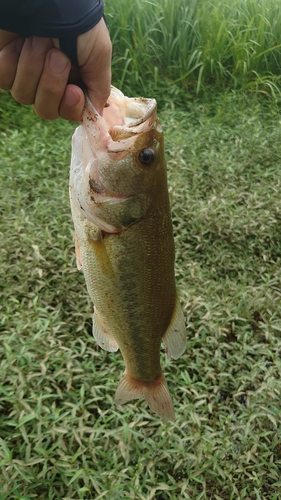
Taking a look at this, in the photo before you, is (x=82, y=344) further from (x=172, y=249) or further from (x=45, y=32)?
(x=45, y=32)

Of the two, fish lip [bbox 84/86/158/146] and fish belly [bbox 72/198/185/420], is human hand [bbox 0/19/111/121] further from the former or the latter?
fish belly [bbox 72/198/185/420]

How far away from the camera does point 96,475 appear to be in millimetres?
2227

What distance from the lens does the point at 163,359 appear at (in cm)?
294

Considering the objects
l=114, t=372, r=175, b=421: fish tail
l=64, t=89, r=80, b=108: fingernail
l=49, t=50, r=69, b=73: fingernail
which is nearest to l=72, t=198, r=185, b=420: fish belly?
l=114, t=372, r=175, b=421: fish tail

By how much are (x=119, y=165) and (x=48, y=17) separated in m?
0.49

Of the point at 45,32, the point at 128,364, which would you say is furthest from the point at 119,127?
the point at 128,364

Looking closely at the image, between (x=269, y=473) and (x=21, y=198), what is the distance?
8.84ft

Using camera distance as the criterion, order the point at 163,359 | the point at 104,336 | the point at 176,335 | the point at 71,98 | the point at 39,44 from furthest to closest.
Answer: the point at 163,359
the point at 104,336
the point at 176,335
the point at 71,98
the point at 39,44

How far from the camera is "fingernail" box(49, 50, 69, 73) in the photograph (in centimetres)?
118

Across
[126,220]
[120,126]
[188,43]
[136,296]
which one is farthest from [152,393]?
[188,43]

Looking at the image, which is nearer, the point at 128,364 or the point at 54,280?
the point at 128,364

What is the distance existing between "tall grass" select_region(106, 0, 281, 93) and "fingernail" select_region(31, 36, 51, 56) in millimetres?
4547

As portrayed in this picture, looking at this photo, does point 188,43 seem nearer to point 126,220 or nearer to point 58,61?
point 126,220

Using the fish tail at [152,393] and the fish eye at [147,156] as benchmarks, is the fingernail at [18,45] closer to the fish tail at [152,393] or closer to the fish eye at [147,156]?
the fish eye at [147,156]
